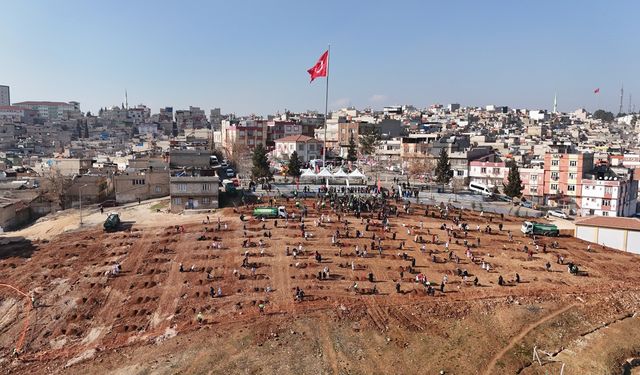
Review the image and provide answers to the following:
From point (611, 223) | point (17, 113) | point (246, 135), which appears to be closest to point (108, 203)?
point (246, 135)

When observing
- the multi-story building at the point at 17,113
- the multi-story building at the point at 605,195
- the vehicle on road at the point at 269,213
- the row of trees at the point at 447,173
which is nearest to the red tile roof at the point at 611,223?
the multi-story building at the point at 605,195

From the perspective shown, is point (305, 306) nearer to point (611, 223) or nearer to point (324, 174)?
point (324, 174)

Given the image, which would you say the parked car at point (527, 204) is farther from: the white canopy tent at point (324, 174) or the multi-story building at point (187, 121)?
the multi-story building at point (187, 121)

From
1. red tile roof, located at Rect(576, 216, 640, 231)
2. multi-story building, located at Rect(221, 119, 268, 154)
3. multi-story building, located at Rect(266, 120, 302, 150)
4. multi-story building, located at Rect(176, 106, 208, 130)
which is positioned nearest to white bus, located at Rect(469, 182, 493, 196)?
red tile roof, located at Rect(576, 216, 640, 231)

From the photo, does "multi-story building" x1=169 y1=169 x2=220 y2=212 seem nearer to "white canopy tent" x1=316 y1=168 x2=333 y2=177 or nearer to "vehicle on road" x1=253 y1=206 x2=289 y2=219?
"vehicle on road" x1=253 y1=206 x2=289 y2=219

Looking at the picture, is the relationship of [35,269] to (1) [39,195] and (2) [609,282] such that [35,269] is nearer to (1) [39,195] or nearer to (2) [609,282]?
(1) [39,195]

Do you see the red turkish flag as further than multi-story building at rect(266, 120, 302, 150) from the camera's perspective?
No

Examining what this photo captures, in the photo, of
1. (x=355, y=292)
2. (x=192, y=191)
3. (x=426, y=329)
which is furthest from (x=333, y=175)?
(x=426, y=329)
